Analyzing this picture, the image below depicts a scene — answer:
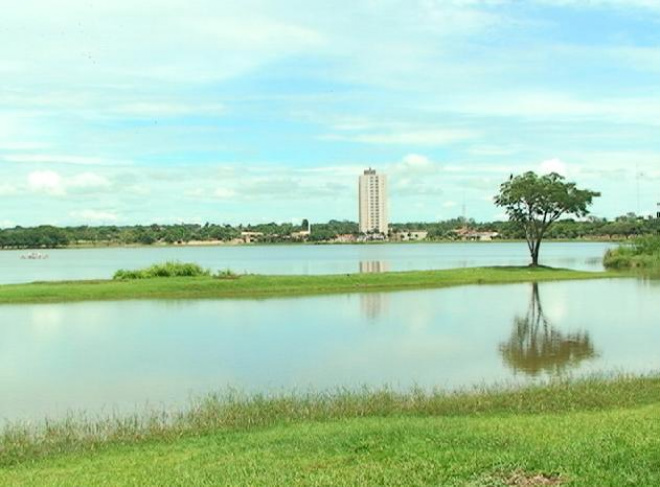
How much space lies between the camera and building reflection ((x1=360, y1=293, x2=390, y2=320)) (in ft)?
111

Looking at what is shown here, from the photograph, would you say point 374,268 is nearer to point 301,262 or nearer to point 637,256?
point 301,262

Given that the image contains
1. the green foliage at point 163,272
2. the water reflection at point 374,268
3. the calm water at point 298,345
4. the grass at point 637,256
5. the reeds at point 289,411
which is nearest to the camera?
the reeds at point 289,411

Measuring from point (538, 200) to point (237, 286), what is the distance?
1051 inches

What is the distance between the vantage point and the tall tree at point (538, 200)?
60844 millimetres

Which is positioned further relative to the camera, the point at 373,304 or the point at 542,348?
the point at 373,304

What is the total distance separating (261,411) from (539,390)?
5620 millimetres

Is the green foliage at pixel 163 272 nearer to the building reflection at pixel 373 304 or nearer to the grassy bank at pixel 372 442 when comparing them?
the building reflection at pixel 373 304

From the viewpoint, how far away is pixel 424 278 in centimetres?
5159

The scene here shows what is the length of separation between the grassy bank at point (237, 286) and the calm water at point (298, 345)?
3.44 meters

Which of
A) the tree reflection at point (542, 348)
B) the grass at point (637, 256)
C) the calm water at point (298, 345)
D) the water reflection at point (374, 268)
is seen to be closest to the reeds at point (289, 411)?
the calm water at point (298, 345)

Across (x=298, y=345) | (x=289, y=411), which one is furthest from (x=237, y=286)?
(x=289, y=411)

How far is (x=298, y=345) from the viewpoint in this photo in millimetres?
25266

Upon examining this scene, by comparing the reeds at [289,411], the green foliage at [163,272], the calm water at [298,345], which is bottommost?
the calm water at [298,345]

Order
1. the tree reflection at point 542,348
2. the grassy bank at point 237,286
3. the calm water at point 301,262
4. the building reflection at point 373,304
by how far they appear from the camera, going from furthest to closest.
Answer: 1. the calm water at point 301,262
2. the grassy bank at point 237,286
3. the building reflection at point 373,304
4. the tree reflection at point 542,348
